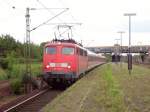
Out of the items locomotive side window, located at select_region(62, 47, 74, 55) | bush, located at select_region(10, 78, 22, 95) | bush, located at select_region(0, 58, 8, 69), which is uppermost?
locomotive side window, located at select_region(62, 47, 74, 55)

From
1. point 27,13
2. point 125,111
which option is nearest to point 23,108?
point 125,111

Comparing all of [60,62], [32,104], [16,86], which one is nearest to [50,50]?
[60,62]

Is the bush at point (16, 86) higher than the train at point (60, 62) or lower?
lower

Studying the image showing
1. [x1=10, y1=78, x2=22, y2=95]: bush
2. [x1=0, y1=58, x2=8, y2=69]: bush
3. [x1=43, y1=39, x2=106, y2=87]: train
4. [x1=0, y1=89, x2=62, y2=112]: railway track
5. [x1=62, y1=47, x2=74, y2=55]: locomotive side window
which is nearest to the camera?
[x1=0, y1=89, x2=62, y2=112]: railway track

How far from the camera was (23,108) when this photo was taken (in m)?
18.2

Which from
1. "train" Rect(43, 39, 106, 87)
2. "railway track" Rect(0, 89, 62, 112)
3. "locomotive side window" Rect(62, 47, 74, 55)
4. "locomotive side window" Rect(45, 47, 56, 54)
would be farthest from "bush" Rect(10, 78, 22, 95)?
"railway track" Rect(0, 89, 62, 112)

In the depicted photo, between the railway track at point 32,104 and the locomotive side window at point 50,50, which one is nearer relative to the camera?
the railway track at point 32,104

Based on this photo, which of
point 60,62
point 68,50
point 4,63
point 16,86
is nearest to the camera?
point 60,62

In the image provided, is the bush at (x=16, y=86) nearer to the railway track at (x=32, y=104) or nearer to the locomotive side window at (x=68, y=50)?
the locomotive side window at (x=68, y=50)

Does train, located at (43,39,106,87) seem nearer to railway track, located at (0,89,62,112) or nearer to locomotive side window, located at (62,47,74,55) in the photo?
locomotive side window, located at (62,47,74,55)

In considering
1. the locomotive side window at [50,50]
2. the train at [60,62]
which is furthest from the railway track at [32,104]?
the locomotive side window at [50,50]

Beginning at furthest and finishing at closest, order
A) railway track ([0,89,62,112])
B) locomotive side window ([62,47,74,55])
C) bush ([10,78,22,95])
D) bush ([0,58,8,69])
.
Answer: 1. bush ([0,58,8,69])
2. bush ([10,78,22,95])
3. locomotive side window ([62,47,74,55])
4. railway track ([0,89,62,112])

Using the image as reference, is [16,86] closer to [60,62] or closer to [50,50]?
[50,50]

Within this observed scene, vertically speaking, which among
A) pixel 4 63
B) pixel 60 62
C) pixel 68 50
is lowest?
pixel 4 63
